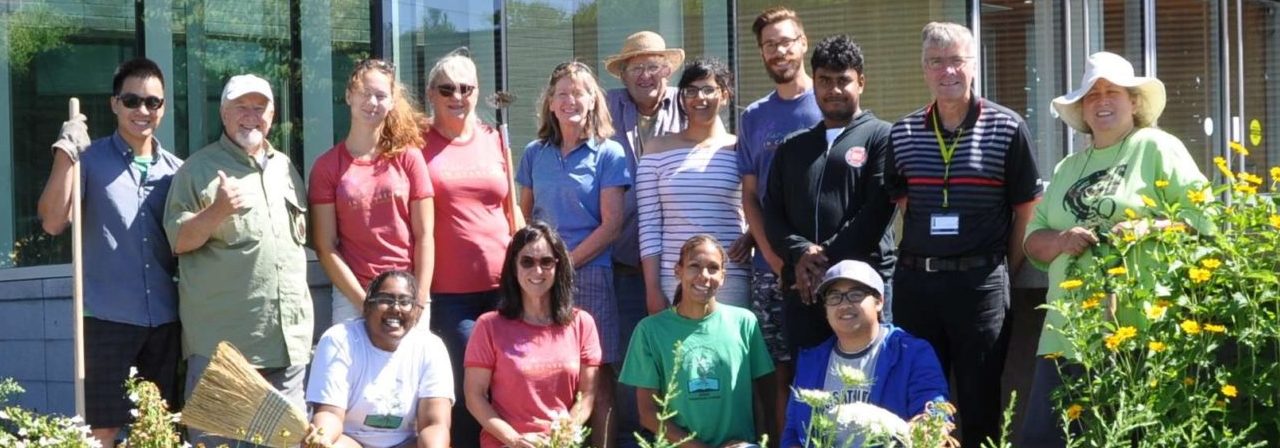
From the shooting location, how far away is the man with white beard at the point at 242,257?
5.66 metres

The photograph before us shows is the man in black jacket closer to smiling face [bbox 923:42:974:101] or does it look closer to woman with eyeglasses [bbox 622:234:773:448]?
woman with eyeglasses [bbox 622:234:773:448]

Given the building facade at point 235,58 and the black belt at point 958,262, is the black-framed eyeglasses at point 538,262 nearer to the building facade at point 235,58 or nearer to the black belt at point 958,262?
the black belt at point 958,262

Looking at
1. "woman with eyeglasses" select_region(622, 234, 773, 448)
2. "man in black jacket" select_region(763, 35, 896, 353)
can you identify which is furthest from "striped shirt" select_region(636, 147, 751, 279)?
"man in black jacket" select_region(763, 35, 896, 353)

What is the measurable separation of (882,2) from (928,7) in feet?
1.00

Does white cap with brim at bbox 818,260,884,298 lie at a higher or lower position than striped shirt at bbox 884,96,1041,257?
lower

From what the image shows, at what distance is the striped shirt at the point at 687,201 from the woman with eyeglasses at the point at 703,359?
278 millimetres

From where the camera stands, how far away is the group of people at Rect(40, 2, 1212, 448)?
5441mm

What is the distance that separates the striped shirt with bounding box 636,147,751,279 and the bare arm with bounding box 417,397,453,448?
1.05 m

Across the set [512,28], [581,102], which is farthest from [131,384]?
[512,28]

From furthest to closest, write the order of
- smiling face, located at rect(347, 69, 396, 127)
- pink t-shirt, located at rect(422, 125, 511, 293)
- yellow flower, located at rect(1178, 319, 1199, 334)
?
pink t-shirt, located at rect(422, 125, 511, 293)
smiling face, located at rect(347, 69, 396, 127)
yellow flower, located at rect(1178, 319, 1199, 334)

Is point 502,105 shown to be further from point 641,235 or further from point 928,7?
point 928,7

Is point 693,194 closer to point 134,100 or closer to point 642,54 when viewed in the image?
point 642,54

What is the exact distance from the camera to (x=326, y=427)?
218 inches

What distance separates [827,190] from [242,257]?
81.3 inches
